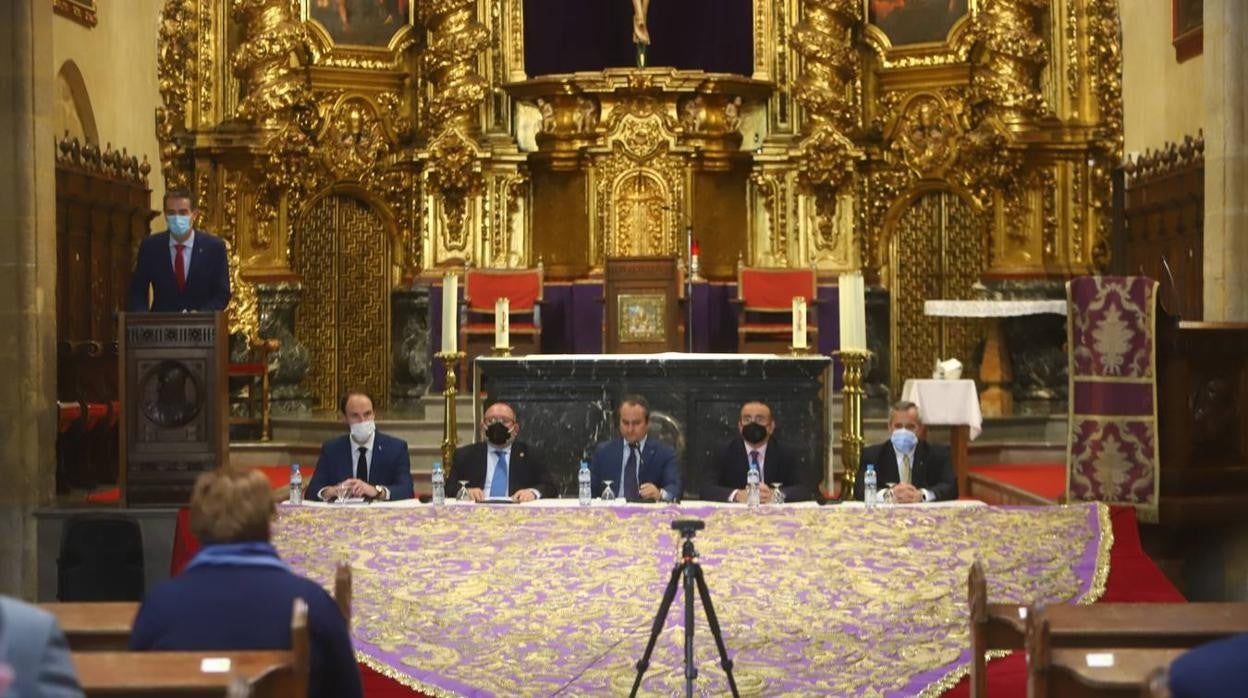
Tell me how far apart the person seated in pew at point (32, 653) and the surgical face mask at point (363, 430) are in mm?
6210

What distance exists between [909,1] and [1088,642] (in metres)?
12.6

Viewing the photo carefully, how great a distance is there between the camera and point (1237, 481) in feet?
33.4

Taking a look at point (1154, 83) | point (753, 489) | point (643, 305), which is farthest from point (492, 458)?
point (1154, 83)

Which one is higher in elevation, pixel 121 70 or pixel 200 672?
pixel 121 70

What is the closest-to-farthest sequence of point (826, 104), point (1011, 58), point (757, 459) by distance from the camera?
point (757, 459), point (1011, 58), point (826, 104)

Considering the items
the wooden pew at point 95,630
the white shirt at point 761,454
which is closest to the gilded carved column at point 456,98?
the white shirt at point 761,454

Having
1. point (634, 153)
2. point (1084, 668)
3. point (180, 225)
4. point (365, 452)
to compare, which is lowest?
point (1084, 668)

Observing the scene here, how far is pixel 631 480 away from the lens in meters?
10.2

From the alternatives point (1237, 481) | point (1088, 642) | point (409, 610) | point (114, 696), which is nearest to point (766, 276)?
point (1237, 481)

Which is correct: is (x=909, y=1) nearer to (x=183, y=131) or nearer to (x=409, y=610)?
(x=183, y=131)

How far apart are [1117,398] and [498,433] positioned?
319cm

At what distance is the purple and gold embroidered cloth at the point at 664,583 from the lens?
7.91 m

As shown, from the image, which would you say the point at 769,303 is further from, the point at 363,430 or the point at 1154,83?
the point at 363,430

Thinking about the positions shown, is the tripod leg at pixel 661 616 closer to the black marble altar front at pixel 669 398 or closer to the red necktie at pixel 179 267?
the red necktie at pixel 179 267
